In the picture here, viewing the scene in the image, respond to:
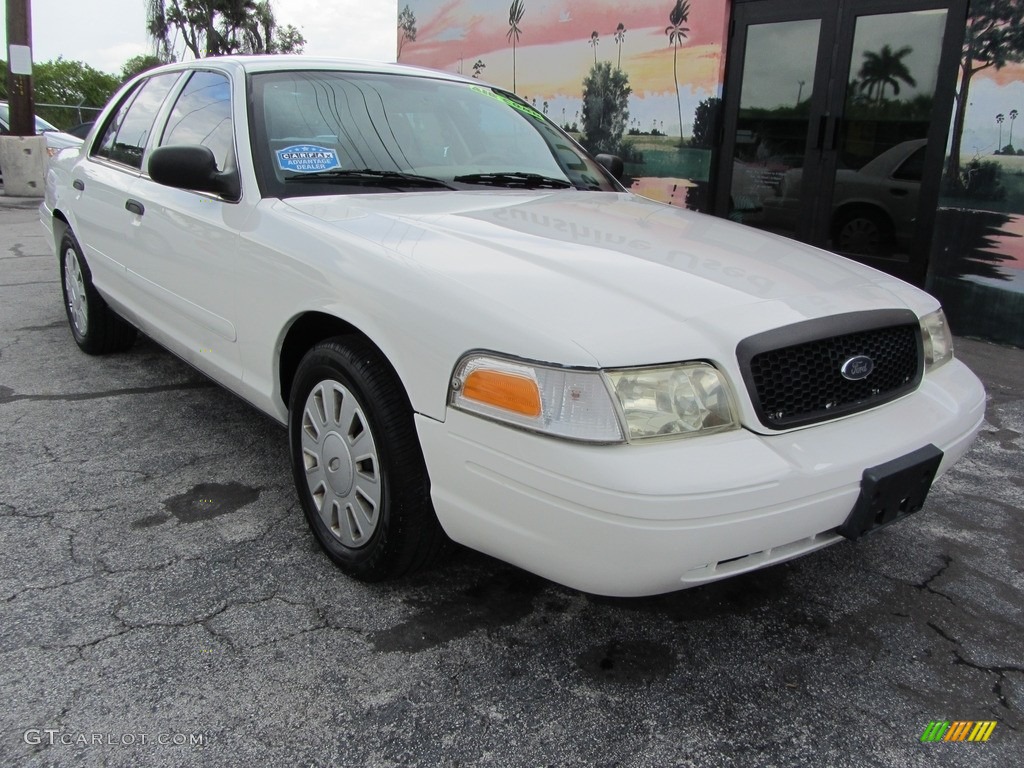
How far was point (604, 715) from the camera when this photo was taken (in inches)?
80.2

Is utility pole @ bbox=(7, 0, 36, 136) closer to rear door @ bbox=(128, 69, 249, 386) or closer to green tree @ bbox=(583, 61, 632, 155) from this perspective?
green tree @ bbox=(583, 61, 632, 155)

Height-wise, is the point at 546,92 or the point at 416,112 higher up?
the point at 546,92

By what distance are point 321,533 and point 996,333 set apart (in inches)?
214

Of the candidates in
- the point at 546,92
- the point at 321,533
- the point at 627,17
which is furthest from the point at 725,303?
the point at 546,92

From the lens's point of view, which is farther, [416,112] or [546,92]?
[546,92]

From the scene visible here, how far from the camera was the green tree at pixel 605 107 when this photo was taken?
28.3ft

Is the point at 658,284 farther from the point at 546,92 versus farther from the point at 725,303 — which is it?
the point at 546,92

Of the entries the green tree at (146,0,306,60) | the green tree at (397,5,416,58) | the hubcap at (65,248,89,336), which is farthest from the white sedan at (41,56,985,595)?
the green tree at (146,0,306,60)

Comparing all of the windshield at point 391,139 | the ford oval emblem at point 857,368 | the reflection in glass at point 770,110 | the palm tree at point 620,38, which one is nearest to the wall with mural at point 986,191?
the reflection in glass at point 770,110

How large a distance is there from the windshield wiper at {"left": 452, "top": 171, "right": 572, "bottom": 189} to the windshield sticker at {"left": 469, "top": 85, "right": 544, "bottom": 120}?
0.52m

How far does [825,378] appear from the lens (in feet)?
6.89

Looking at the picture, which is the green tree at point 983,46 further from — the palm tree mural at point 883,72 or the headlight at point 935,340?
the headlight at point 935,340

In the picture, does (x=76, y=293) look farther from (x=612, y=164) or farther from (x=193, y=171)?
(x=612, y=164)

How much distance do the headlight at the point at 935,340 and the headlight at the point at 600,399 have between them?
1.00 metres
